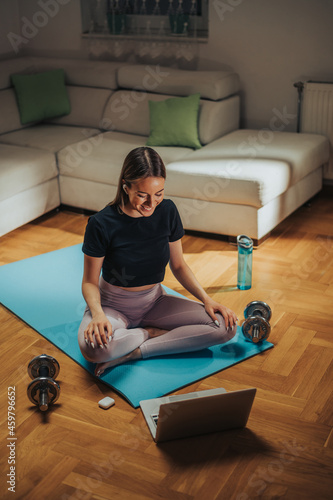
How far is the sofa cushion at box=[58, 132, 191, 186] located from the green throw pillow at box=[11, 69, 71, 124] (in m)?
0.57

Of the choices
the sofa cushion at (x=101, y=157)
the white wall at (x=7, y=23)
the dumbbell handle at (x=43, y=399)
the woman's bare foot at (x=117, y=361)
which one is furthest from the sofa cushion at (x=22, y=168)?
the dumbbell handle at (x=43, y=399)

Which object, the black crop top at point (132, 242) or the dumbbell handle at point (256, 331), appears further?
the dumbbell handle at point (256, 331)

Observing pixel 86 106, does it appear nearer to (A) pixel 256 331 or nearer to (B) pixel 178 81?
(B) pixel 178 81

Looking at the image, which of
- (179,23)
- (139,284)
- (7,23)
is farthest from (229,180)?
(7,23)

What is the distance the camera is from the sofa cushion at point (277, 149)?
3.96 metres

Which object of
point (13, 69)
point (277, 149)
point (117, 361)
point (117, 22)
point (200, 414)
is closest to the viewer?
point (200, 414)

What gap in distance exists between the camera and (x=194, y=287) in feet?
8.64

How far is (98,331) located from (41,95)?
2.89 m

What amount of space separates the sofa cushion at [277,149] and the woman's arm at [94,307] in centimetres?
172

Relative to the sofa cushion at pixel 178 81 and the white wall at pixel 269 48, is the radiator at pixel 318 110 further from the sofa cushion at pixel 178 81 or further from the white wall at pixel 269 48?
the sofa cushion at pixel 178 81

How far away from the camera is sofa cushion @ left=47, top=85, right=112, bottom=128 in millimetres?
4770

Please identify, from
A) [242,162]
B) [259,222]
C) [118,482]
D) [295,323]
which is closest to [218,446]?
[118,482]

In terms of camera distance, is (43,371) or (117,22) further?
(117,22)

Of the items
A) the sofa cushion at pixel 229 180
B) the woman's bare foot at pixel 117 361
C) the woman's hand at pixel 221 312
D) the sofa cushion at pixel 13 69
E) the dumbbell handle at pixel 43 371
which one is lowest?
the woman's bare foot at pixel 117 361
